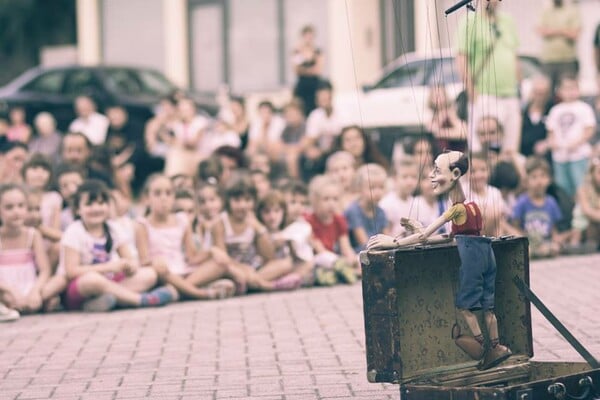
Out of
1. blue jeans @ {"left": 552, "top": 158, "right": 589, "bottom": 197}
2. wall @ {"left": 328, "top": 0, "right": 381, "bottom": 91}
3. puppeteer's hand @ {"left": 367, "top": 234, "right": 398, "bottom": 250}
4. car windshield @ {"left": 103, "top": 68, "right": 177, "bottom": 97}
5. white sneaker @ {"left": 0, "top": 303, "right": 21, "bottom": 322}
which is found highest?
wall @ {"left": 328, "top": 0, "right": 381, "bottom": 91}

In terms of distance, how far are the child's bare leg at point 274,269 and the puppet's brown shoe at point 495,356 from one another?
5.73 metres

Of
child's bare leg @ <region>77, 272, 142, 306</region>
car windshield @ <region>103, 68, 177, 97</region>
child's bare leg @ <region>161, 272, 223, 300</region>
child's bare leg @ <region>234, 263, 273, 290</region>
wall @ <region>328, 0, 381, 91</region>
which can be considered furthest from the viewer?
wall @ <region>328, 0, 381, 91</region>

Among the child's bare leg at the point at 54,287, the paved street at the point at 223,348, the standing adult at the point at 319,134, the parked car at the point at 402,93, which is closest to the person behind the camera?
the paved street at the point at 223,348

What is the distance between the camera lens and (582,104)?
16406mm

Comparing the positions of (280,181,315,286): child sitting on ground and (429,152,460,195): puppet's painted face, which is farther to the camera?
(280,181,315,286): child sitting on ground

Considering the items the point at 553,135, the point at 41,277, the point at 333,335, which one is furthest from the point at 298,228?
the point at 553,135

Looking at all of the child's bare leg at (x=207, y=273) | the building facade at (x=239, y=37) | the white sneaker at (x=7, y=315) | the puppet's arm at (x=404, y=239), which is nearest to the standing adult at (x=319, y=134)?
the child's bare leg at (x=207, y=273)

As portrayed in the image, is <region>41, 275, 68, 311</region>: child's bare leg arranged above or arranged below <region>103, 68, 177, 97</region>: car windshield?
below

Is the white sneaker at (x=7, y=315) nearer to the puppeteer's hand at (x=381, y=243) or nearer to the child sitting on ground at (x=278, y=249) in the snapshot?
the child sitting on ground at (x=278, y=249)

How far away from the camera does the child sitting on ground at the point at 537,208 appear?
1428cm

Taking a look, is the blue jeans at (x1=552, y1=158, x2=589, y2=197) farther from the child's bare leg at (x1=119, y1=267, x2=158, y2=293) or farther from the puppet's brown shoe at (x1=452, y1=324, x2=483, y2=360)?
the puppet's brown shoe at (x1=452, y1=324, x2=483, y2=360)

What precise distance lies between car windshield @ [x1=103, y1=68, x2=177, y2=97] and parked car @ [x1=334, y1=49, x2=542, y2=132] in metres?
3.27

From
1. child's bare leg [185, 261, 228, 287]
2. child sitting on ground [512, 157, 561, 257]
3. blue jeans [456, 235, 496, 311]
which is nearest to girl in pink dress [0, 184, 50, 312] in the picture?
child's bare leg [185, 261, 228, 287]

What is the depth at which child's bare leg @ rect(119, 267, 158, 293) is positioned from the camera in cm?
1152
